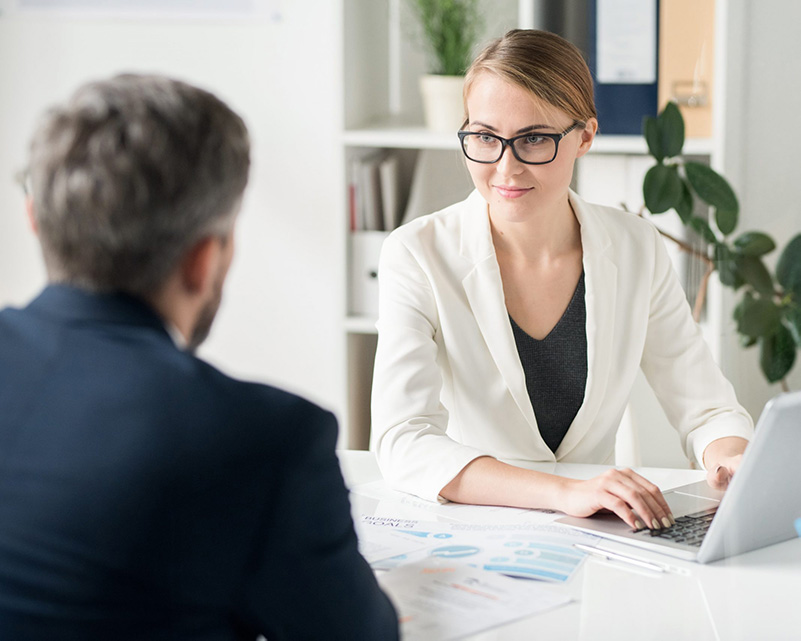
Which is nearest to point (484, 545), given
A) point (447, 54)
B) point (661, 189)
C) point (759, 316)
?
point (661, 189)

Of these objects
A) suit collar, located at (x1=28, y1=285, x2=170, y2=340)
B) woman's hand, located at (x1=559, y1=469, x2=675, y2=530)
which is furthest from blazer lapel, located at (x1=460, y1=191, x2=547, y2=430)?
suit collar, located at (x1=28, y1=285, x2=170, y2=340)

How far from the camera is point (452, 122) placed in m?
2.53

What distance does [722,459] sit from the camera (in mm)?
1457

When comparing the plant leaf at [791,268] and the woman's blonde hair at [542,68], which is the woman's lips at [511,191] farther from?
the plant leaf at [791,268]

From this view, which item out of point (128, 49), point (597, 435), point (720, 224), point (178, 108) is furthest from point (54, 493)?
point (128, 49)

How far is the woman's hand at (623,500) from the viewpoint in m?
1.20

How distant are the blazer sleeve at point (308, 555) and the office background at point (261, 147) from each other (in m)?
1.81

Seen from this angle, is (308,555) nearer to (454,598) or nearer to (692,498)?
(454,598)

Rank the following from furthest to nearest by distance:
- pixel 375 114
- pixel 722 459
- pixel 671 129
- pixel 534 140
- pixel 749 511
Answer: pixel 375 114
pixel 671 129
pixel 534 140
pixel 722 459
pixel 749 511

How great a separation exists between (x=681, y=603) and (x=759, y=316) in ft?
4.74

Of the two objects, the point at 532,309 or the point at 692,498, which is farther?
the point at 532,309

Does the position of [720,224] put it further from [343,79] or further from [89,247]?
[89,247]

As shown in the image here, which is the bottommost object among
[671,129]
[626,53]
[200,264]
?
[200,264]

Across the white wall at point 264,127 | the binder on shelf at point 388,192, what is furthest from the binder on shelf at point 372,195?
the white wall at point 264,127
